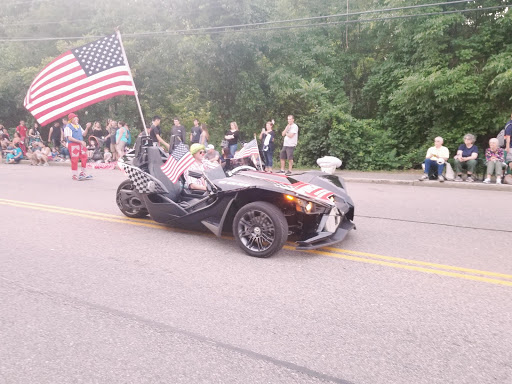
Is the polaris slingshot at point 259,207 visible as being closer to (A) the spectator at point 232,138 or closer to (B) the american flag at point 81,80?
(B) the american flag at point 81,80

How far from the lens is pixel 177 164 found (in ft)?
20.6

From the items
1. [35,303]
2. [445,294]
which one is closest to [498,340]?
[445,294]

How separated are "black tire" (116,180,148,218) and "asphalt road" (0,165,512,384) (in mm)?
549

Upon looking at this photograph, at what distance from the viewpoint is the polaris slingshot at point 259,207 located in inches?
199

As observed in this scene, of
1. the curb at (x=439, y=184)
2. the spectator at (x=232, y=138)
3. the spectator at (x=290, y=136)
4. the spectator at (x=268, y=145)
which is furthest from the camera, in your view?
the spectator at (x=232, y=138)

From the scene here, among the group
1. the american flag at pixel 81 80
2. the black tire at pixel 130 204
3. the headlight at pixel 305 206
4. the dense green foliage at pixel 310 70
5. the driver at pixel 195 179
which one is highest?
the dense green foliage at pixel 310 70

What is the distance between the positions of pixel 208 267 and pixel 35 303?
1725 mm

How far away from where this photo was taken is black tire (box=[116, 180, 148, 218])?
7.03 meters

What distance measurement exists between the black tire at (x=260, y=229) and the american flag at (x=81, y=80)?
15.7 ft

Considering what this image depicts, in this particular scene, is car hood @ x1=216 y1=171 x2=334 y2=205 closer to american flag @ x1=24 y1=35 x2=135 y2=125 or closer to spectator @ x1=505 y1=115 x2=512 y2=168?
american flag @ x1=24 y1=35 x2=135 y2=125

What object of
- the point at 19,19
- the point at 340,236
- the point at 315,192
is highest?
the point at 19,19

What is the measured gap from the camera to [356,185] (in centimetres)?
1164

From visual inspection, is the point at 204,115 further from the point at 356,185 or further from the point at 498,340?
the point at 498,340

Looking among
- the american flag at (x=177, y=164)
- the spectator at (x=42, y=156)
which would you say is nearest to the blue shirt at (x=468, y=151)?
the american flag at (x=177, y=164)
